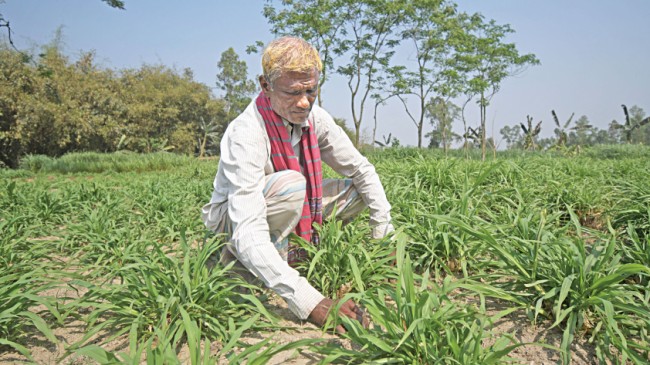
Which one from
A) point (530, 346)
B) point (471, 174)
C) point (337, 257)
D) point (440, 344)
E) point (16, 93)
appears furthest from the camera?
point (16, 93)

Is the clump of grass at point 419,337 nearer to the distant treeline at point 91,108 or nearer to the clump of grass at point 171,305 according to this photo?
the clump of grass at point 171,305

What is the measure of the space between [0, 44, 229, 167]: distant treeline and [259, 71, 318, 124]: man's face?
39.0ft

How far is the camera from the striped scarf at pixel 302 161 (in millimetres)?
1832

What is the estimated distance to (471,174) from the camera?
140 inches

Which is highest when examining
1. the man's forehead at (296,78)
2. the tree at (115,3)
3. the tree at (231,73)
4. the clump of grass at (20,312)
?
the tree at (231,73)

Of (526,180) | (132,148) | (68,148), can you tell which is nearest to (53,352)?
(526,180)

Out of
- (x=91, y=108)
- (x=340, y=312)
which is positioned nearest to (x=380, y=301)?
(x=340, y=312)

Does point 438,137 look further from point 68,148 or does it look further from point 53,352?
point 53,352

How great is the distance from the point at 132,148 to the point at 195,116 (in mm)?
6936

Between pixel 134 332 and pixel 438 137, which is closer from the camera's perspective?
pixel 134 332

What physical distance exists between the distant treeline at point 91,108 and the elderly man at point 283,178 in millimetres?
11790

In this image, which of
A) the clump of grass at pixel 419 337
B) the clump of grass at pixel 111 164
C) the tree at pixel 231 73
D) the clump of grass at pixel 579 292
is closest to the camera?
the clump of grass at pixel 419 337

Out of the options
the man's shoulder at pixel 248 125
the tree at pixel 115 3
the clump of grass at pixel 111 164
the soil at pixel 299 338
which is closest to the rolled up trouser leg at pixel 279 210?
the man's shoulder at pixel 248 125

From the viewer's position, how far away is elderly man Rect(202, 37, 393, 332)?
1523 millimetres
